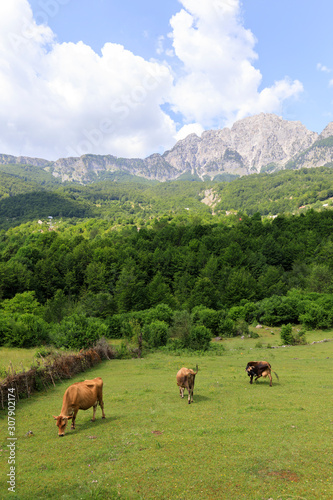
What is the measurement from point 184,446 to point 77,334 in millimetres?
31658

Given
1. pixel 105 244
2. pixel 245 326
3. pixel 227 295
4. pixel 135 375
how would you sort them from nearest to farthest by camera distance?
pixel 135 375, pixel 245 326, pixel 227 295, pixel 105 244

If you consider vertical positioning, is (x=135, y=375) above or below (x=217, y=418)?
below

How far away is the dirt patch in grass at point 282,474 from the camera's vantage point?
835 cm

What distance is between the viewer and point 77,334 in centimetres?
3934

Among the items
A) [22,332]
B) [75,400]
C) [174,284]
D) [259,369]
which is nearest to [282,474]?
[75,400]

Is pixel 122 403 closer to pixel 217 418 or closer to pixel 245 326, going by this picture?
pixel 217 418

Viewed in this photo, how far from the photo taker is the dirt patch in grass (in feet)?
27.4

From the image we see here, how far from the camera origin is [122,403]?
17.7m

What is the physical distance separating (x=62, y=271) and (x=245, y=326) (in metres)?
73.0

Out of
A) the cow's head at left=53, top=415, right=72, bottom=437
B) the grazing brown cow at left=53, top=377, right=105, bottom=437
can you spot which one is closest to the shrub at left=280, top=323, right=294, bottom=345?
the grazing brown cow at left=53, top=377, right=105, bottom=437

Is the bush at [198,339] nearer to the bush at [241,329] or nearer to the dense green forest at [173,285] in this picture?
the dense green forest at [173,285]

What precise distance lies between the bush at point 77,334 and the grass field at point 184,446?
18.3 meters

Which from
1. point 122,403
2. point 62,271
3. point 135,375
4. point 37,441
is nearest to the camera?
point 37,441

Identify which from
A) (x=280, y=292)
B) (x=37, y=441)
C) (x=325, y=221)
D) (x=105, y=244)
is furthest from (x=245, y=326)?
(x=325, y=221)
